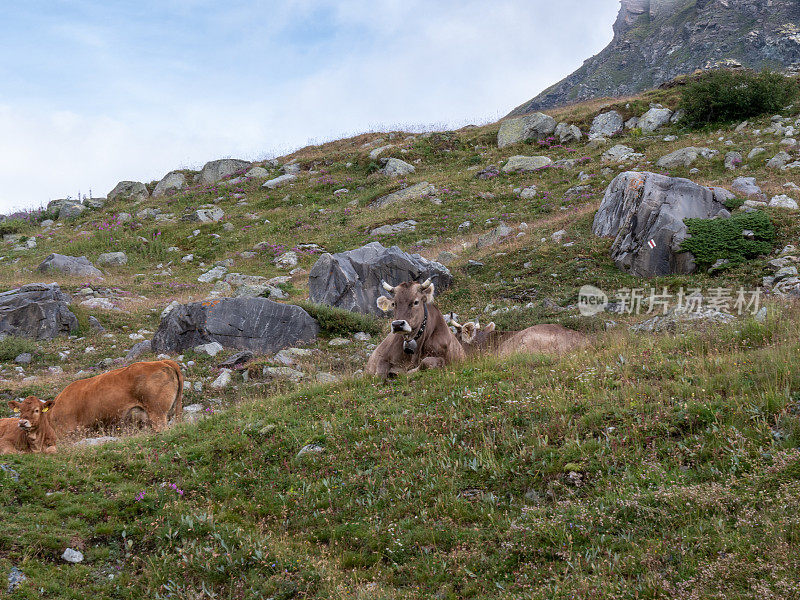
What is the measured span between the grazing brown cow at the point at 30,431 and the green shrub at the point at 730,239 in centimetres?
2010

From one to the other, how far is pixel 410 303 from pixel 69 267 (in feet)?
92.7

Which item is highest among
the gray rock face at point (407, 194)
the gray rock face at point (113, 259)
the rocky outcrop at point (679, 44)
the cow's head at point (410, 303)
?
the rocky outcrop at point (679, 44)

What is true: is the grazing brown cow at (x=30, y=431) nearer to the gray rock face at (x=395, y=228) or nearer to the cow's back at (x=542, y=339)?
the cow's back at (x=542, y=339)

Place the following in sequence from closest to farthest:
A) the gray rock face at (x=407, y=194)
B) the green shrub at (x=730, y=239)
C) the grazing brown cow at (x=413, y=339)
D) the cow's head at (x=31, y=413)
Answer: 1. the cow's head at (x=31, y=413)
2. the grazing brown cow at (x=413, y=339)
3. the green shrub at (x=730, y=239)
4. the gray rock face at (x=407, y=194)

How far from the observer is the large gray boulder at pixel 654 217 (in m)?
20.4

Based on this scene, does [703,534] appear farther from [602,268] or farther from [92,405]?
[602,268]

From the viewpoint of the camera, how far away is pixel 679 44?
434 feet

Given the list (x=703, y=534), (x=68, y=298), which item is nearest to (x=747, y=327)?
(x=703, y=534)

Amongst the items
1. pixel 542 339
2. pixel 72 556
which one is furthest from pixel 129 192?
pixel 72 556

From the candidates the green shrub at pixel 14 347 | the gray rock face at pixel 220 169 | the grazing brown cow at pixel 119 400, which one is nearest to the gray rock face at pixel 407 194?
the gray rock face at pixel 220 169

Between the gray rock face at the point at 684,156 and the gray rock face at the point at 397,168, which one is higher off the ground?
the gray rock face at the point at 397,168

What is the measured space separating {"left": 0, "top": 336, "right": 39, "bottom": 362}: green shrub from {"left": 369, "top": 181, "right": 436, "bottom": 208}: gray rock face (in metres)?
25.4

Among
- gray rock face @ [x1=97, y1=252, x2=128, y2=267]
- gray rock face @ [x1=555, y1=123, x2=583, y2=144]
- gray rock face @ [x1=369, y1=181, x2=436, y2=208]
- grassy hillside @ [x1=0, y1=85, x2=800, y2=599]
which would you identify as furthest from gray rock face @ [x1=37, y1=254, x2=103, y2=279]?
gray rock face @ [x1=555, y1=123, x2=583, y2=144]

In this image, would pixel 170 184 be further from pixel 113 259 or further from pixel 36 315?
pixel 36 315
